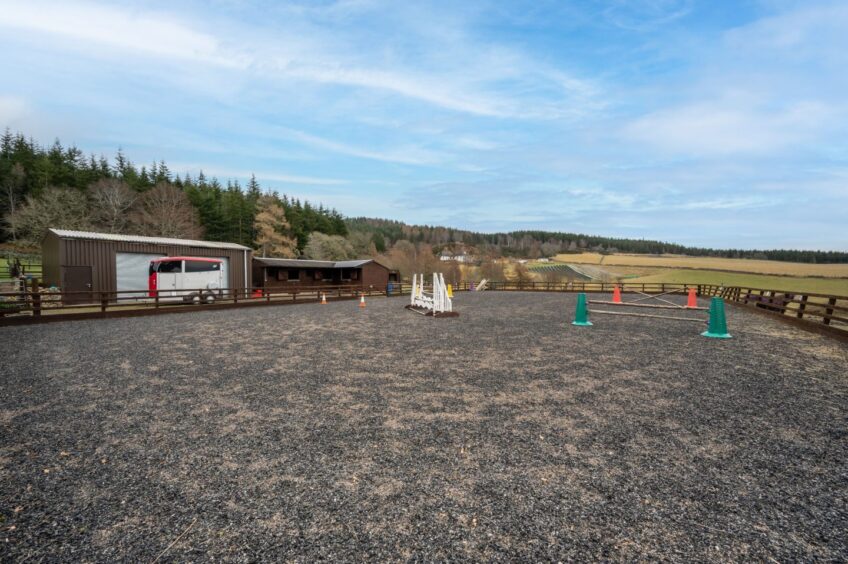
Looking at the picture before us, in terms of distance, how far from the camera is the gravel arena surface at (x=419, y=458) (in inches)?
112

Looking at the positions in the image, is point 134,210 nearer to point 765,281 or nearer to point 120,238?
point 120,238

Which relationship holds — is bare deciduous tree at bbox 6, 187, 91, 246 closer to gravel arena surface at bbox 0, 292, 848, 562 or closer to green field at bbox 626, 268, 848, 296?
gravel arena surface at bbox 0, 292, 848, 562

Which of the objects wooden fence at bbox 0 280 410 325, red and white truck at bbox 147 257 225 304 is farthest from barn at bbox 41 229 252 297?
red and white truck at bbox 147 257 225 304

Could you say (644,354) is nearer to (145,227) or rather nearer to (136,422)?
(136,422)

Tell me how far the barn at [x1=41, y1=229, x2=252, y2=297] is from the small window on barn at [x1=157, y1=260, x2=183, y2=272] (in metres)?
3.42

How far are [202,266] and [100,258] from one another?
16.9ft

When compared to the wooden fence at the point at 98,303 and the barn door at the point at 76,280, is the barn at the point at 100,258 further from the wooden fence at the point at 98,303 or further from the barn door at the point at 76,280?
the wooden fence at the point at 98,303

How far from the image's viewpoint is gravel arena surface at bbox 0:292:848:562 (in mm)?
2834

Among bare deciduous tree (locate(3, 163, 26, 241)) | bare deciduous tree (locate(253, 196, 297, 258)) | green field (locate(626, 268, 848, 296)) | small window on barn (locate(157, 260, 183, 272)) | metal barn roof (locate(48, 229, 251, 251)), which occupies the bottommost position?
green field (locate(626, 268, 848, 296))

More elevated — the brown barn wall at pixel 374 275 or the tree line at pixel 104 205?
the tree line at pixel 104 205

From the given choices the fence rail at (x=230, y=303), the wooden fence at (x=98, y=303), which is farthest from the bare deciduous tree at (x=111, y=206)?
the wooden fence at (x=98, y=303)

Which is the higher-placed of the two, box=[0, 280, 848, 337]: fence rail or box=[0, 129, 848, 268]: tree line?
box=[0, 129, 848, 268]: tree line

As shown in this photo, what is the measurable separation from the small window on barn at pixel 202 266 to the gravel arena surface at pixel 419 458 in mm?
13272

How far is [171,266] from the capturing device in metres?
20.5
